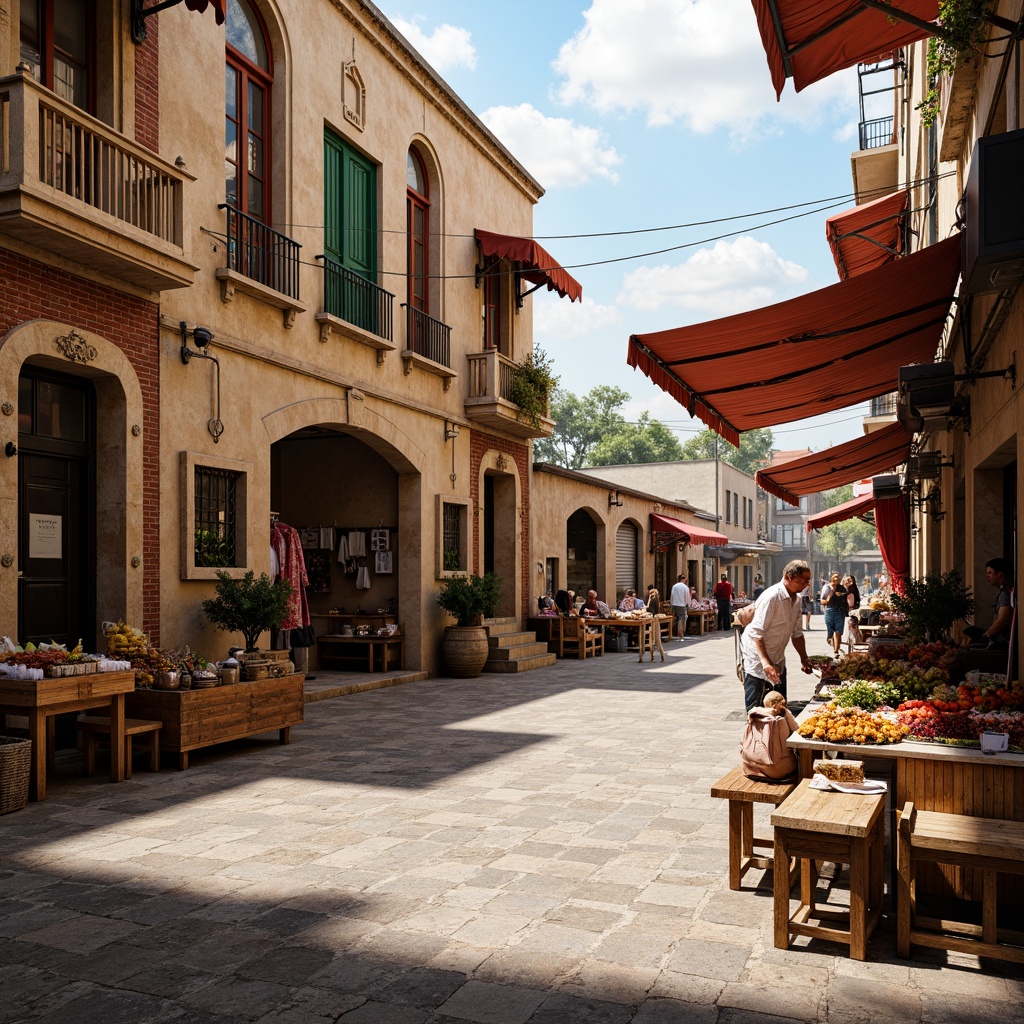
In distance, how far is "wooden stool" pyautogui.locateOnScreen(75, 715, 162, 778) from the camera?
24.0 feet

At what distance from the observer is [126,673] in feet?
23.3

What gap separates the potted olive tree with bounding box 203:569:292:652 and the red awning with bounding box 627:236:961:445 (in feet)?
14.6

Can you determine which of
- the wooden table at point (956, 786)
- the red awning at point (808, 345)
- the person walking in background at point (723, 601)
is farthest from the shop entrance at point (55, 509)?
the person walking in background at point (723, 601)

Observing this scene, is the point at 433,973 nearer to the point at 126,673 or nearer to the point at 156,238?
the point at 126,673

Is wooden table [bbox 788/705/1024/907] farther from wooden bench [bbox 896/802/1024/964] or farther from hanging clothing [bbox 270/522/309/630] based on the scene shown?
hanging clothing [bbox 270/522/309/630]

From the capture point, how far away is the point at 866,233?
14.3 meters

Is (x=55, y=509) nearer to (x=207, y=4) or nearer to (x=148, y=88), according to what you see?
(x=148, y=88)

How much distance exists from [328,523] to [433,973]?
12145mm

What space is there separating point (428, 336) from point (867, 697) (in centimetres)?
1080

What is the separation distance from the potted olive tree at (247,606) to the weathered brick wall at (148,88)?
14.3 feet

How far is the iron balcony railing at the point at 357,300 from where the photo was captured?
1220 cm

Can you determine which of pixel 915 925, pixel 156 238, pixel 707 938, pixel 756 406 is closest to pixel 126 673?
pixel 156 238

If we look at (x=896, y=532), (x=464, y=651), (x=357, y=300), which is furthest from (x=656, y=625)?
(x=357, y=300)

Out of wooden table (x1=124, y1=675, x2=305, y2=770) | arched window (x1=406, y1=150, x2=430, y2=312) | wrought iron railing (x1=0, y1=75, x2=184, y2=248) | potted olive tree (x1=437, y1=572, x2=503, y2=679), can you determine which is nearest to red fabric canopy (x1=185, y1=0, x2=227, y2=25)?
wrought iron railing (x1=0, y1=75, x2=184, y2=248)
